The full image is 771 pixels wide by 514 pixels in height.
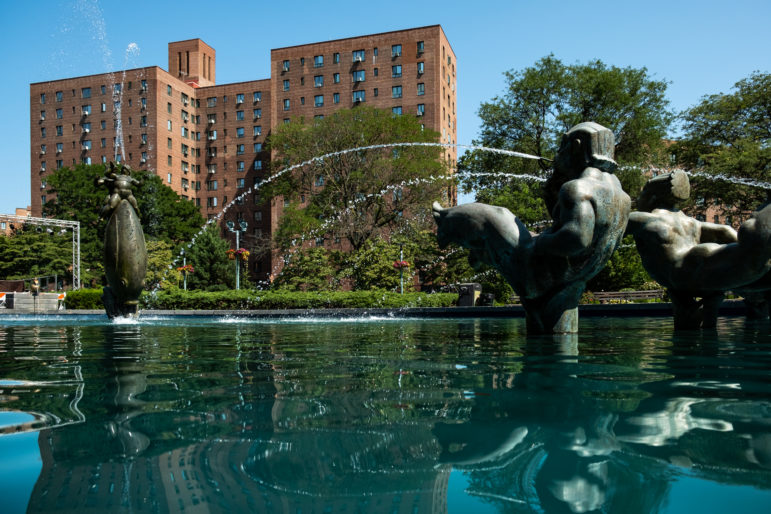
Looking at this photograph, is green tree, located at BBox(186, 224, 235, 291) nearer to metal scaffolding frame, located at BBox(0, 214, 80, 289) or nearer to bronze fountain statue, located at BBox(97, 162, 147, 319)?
metal scaffolding frame, located at BBox(0, 214, 80, 289)

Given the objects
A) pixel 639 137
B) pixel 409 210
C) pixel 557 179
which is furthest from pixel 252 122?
pixel 557 179

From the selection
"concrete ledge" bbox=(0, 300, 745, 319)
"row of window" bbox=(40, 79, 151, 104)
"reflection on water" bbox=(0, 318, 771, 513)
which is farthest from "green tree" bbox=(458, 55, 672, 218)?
"row of window" bbox=(40, 79, 151, 104)

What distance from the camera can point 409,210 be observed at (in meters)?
40.3

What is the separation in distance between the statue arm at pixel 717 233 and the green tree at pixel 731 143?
27.0 meters

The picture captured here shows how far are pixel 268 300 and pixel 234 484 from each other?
77.6 feet

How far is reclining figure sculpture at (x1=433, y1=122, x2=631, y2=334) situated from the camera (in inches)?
207

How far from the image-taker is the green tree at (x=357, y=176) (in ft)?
129

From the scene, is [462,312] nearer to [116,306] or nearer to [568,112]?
[116,306]

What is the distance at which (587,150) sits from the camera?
18.4 ft

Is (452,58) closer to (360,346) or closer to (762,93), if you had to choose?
(762,93)

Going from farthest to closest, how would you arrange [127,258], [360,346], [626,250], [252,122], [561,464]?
[252,122] < [626,250] < [127,258] < [360,346] < [561,464]

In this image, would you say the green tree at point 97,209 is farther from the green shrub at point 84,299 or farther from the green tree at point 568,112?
the green tree at point 568,112

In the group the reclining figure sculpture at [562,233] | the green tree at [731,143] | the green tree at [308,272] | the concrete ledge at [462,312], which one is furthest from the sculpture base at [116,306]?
the green tree at [731,143]

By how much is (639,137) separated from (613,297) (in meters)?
15.8
